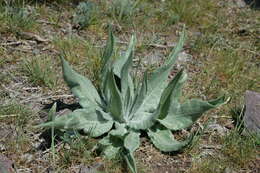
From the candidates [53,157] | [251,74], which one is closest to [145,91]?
[53,157]

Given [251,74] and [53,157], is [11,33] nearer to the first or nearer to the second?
[53,157]

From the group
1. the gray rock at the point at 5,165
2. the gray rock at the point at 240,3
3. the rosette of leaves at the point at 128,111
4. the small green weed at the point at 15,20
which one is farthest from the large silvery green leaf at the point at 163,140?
the gray rock at the point at 240,3

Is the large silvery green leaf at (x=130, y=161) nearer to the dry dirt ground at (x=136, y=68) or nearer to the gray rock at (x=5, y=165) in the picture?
the dry dirt ground at (x=136, y=68)

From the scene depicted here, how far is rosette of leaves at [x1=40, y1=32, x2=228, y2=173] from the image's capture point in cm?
237

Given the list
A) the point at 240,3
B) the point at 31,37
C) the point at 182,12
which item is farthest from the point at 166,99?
the point at 240,3

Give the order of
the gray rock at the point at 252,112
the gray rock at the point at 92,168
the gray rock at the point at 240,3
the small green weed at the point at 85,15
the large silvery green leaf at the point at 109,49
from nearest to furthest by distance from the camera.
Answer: the gray rock at the point at 92,168
the large silvery green leaf at the point at 109,49
the gray rock at the point at 252,112
the small green weed at the point at 85,15
the gray rock at the point at 240,3

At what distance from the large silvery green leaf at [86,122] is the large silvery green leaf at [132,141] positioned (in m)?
0.13

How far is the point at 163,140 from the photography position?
2.56m

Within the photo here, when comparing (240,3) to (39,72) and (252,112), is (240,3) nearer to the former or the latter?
(252,112)

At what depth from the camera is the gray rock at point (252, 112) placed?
2738mm

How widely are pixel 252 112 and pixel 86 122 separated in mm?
1099

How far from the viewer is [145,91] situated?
2480 millimetres

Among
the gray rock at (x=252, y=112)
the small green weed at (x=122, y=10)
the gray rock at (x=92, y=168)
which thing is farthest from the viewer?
the small green weed at (x=122, y=10)

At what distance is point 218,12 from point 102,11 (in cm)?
117
